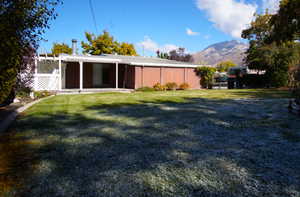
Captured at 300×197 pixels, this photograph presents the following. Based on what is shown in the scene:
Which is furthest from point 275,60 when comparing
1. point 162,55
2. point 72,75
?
point 162,55

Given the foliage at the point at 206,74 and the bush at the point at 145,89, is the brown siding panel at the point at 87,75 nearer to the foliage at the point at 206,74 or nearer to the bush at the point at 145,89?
the bush at the point at 145,89

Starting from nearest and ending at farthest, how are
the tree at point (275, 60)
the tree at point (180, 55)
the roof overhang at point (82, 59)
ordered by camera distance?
the roof overhang at point (82, 59) < the tree at point (275, 60) < the tree at point (180, 55)

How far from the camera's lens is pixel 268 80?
21078 millimetres

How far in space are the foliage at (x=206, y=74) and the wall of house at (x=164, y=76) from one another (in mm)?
424

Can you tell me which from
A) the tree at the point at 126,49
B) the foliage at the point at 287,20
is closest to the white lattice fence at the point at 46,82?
the foliage at the point at 287,20

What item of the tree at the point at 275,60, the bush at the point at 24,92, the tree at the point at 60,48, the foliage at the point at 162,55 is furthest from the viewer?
the foliage at the point at 162,55

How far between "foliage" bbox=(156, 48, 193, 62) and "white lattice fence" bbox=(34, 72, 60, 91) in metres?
31.6

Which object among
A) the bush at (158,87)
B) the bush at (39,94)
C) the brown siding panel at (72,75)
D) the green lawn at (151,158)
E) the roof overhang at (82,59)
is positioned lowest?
the green lawn at (151,158)

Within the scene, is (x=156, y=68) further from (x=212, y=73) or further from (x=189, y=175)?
(x=189, y=175)

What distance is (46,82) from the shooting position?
545 inches

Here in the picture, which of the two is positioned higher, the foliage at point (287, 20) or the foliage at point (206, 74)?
the foliage at point (287, 20)

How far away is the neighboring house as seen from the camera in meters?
16.6

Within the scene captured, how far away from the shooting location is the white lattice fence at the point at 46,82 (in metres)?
13.4

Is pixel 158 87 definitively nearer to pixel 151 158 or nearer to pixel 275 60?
pixel 275 60
